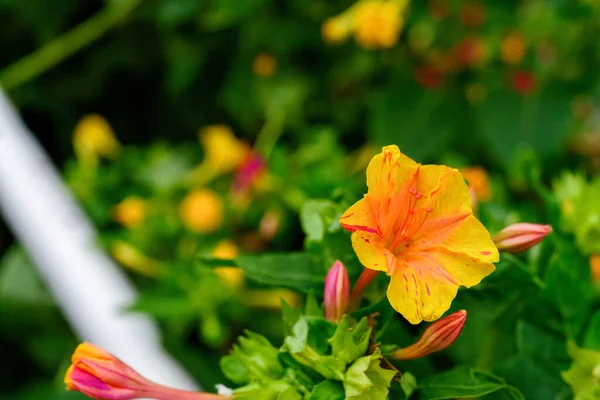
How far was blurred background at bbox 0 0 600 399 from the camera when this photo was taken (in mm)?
834

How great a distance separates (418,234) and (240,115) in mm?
899

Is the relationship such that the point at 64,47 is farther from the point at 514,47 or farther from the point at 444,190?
the point at 444,190

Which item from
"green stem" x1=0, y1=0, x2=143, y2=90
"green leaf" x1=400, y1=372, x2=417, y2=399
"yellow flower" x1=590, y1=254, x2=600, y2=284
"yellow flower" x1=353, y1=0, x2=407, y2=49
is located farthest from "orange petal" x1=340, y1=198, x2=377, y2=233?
"green stem" x1=0, y1=0, x2=143, y2=90

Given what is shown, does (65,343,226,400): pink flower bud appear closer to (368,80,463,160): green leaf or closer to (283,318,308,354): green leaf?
(283,318,308,354): green leaf

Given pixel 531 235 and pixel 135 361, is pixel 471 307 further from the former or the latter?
pixel 135 361

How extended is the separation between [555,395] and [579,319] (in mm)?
63

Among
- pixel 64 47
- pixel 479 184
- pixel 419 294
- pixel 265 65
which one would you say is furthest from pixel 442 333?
pixel 64 47

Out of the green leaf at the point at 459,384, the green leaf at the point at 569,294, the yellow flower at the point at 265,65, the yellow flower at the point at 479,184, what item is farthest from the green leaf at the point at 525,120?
the green leaf at the point at 459,384

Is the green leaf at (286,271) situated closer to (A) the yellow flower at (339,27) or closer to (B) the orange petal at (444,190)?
(B) the orange petal at (444,190)

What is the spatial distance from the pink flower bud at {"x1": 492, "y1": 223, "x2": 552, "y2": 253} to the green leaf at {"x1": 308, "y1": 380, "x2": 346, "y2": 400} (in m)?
0.14

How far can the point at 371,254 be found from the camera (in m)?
0.34

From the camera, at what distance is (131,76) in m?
1.44

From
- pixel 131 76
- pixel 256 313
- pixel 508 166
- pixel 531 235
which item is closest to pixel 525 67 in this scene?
pixel 508 166

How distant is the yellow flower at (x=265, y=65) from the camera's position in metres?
1.15
